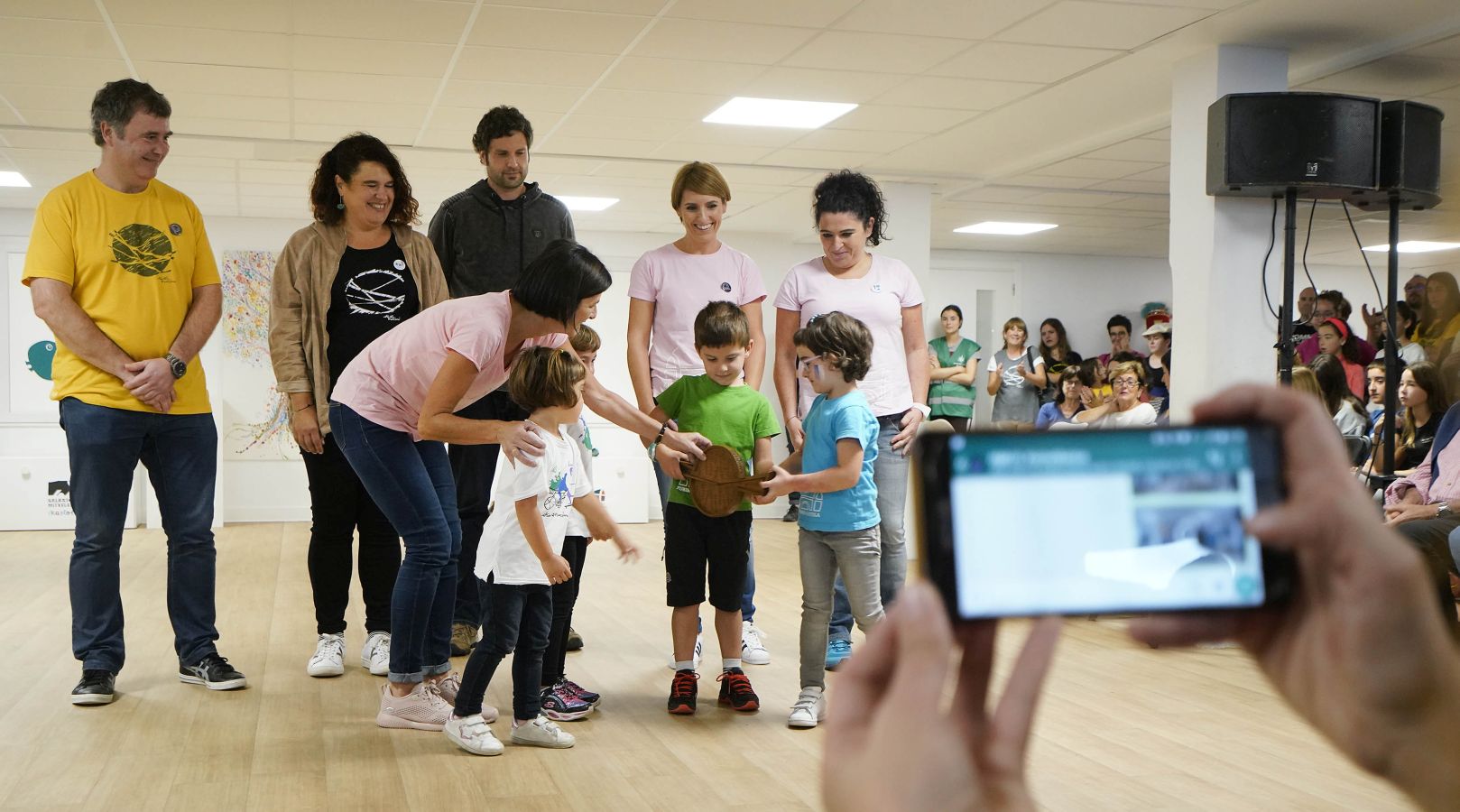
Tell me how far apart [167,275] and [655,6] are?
178 centimetres

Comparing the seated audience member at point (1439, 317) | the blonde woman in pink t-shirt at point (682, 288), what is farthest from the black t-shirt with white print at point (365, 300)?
the seated audience member at point (1439, 317)

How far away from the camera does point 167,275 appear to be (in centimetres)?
317

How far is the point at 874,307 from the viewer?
3.50m

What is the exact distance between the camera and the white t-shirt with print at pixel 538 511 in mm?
2617

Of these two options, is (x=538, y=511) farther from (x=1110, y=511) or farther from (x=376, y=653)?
(x=1110, y=511)

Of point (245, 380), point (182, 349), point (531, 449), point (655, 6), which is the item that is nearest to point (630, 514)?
point (245, 380)

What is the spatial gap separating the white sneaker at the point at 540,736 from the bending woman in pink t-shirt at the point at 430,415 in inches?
7.5

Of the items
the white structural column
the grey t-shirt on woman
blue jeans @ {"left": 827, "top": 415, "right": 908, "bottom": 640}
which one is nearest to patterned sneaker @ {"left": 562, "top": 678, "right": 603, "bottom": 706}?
blue jeans @ {"left": 827, "top": 415, "right": 908, "bottom": 640}

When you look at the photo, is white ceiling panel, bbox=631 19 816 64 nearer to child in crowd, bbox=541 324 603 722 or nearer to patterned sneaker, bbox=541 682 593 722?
child in crowd, bbox=541 324 603 722

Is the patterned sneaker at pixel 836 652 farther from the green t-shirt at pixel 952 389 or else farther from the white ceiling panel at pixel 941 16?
the green t-shirt at pixel 952 389

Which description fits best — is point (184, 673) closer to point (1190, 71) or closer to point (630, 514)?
point (1190, 71)

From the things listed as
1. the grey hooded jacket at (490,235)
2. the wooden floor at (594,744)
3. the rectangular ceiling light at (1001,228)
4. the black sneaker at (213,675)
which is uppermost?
the rectangular ceiling light at (1001,228)

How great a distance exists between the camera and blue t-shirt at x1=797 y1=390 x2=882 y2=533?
2.94m

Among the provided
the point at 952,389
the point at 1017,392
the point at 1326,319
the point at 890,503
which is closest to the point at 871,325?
the point at 890,503
